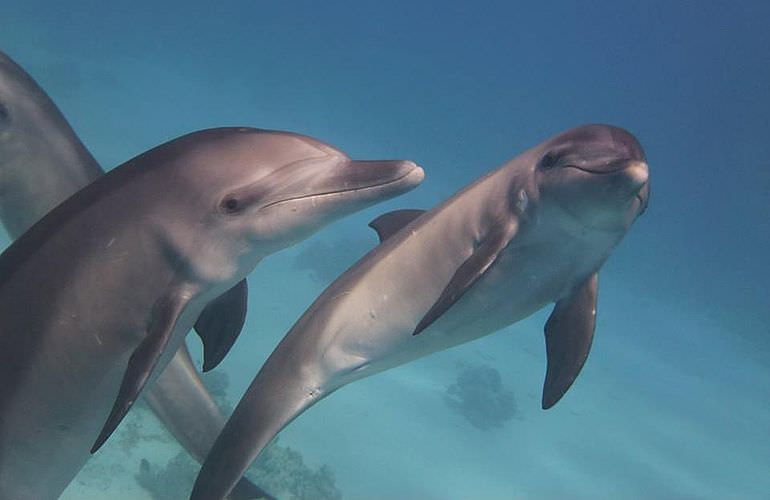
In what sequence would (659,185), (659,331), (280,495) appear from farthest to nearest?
(659,185) → (659,331) → (280,495)

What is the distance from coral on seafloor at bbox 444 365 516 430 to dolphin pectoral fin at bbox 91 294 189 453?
16.6 meters

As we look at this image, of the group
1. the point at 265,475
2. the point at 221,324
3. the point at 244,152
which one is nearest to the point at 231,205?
the point at 244,152

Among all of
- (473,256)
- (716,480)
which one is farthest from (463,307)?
(716,480)

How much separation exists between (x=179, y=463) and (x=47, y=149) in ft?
26.2

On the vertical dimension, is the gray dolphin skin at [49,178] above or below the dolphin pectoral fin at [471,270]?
above

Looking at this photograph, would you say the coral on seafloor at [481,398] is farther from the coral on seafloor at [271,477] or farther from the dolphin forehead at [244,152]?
the dolphin forehead at [244,152]

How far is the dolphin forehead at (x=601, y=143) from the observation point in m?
3.12

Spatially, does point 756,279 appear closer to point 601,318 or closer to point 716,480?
point 601,318

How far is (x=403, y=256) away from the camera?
369 cm

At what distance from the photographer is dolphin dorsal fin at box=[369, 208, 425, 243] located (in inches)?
171

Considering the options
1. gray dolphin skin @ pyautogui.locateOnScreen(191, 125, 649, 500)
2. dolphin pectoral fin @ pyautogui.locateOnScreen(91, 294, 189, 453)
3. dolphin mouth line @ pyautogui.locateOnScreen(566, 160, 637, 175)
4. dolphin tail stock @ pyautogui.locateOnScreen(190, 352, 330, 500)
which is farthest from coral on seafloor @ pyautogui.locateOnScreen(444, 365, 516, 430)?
dolphin pectoral fin @ pyautogui.locateOnScreen(91, 294, 189, 453)

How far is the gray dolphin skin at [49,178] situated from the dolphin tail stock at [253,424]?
0.74m

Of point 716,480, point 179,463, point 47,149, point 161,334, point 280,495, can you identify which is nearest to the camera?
point 161,334

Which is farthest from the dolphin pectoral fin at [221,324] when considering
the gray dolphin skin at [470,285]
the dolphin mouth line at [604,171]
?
the dolphin mouth line at [604,171]
